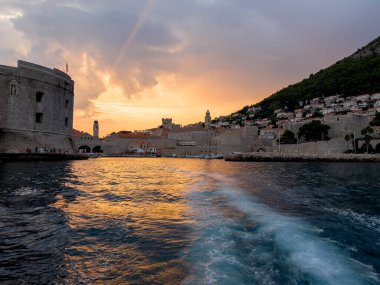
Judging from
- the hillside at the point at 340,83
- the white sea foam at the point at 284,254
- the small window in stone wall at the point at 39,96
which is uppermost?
the hillside at the point at 340,83

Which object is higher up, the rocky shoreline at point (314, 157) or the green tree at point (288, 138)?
the green tree at point (288, 138)

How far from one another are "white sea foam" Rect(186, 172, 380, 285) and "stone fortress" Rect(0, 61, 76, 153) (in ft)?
112

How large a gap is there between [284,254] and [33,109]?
3932 cm

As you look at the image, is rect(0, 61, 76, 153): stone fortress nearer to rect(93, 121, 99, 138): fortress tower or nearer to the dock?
the dock

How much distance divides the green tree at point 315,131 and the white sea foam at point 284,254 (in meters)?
64.2

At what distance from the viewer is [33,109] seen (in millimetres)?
38406

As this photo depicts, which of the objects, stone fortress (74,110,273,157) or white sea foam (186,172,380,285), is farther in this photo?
stone fortress (74,110,273,157)

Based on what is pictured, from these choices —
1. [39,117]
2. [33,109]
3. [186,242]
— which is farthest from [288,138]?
[186,242]

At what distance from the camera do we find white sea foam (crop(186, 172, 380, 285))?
4.36 m

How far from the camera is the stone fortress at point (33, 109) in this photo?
35.6m

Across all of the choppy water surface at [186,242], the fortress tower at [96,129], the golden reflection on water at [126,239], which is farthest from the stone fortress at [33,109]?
the fortress tower at [96,129]

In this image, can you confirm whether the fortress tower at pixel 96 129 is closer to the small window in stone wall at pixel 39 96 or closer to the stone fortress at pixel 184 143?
the stone fortress at pixel 184 143

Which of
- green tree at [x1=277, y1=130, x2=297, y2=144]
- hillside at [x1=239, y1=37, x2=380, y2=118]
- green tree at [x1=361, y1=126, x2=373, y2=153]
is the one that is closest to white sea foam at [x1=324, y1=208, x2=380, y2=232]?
green tree at [x1=361, y1=126, x2=373, y2=153]

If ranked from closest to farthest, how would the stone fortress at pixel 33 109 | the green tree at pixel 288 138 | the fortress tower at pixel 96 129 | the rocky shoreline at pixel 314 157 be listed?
the stone fortress at pixel 33 109 < the rocky shoreline at pixel 314 157 < the green tree at pixel 288 138 < the fortress tower at pixel 96 129
